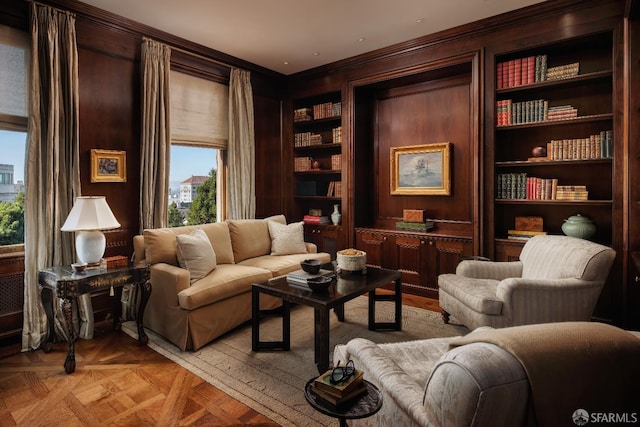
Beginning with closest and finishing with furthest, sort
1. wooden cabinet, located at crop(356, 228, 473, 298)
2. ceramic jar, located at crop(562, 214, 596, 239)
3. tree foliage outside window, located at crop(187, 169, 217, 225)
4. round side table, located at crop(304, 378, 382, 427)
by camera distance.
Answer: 1. round side table, located at crop(304, 378, 382, 427)
2. ceramic jar, located at crop(562, 214, 596, 239)
3. wooden cabinet, located at crop(356, 228, 473, 298)
4. tree foliage outside window, located at crop(187, 169, 217, 225)

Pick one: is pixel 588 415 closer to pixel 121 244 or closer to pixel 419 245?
pixel 419 245

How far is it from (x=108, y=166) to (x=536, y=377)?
12.9 feet

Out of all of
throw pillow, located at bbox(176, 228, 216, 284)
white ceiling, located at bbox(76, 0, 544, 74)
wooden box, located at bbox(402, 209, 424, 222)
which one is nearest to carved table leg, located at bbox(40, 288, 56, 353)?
throw pillow, located at bbox(176, 228, 216, 284)

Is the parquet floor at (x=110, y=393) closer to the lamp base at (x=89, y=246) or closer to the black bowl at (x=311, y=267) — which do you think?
the lamp base at (x=89, y=246)

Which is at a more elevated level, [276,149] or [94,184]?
[276,149]

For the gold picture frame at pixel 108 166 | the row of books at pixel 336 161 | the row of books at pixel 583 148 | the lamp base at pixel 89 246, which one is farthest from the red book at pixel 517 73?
the lamp base at pixel 89 246

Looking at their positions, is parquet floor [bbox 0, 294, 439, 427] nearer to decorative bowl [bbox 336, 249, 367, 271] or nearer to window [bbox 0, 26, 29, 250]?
window [bbox 0, 26, 29, 250]

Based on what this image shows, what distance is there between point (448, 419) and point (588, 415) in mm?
350

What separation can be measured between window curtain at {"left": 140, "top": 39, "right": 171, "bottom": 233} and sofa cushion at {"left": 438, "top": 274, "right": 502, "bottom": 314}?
299cm

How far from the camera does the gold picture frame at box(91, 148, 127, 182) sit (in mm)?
3631

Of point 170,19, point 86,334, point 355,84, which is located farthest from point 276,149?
point 86,334

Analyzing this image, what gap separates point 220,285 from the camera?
3.21m

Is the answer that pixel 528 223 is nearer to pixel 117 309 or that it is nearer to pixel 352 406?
pixel 352 406

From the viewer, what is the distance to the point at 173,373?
8.75 ft
